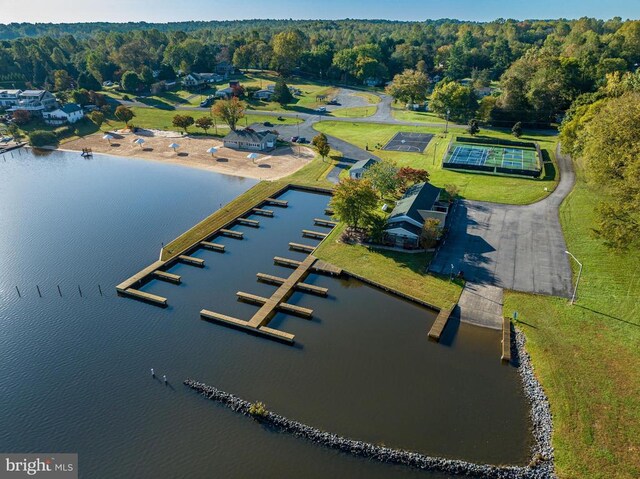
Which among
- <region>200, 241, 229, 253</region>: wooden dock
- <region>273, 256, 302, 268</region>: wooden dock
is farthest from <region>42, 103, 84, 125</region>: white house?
<region>273, 256, 302, 268</region>: wooden dock

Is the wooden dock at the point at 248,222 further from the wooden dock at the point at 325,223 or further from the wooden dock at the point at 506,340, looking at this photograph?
the wooden dock at the point at 506,340

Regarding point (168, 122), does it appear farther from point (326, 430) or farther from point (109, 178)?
point (326, 430)

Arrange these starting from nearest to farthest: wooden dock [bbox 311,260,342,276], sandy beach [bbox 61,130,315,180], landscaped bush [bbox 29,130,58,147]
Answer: wooden dock [bbox 311,260,342,276] < sandy beach [bbox 61,130,315,180] < landscaped bush [bbox 29,130,58,147]

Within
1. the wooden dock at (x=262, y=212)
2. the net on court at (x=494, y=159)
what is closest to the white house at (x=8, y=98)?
the wooden dock at (x=262, y=212)

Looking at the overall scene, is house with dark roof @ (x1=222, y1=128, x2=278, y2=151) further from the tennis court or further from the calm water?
the calm water

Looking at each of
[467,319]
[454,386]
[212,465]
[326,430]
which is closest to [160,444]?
[212,465]

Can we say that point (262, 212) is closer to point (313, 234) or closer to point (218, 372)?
point (313, 234)

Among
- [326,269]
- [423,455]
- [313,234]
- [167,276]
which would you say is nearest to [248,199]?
[313,234]

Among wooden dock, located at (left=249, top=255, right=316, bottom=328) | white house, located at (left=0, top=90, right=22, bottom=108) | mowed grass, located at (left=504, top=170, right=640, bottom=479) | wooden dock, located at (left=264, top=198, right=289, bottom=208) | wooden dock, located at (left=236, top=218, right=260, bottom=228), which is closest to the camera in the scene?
mowed grass, located at (left=504, top=170, right=640, bottom=479)
